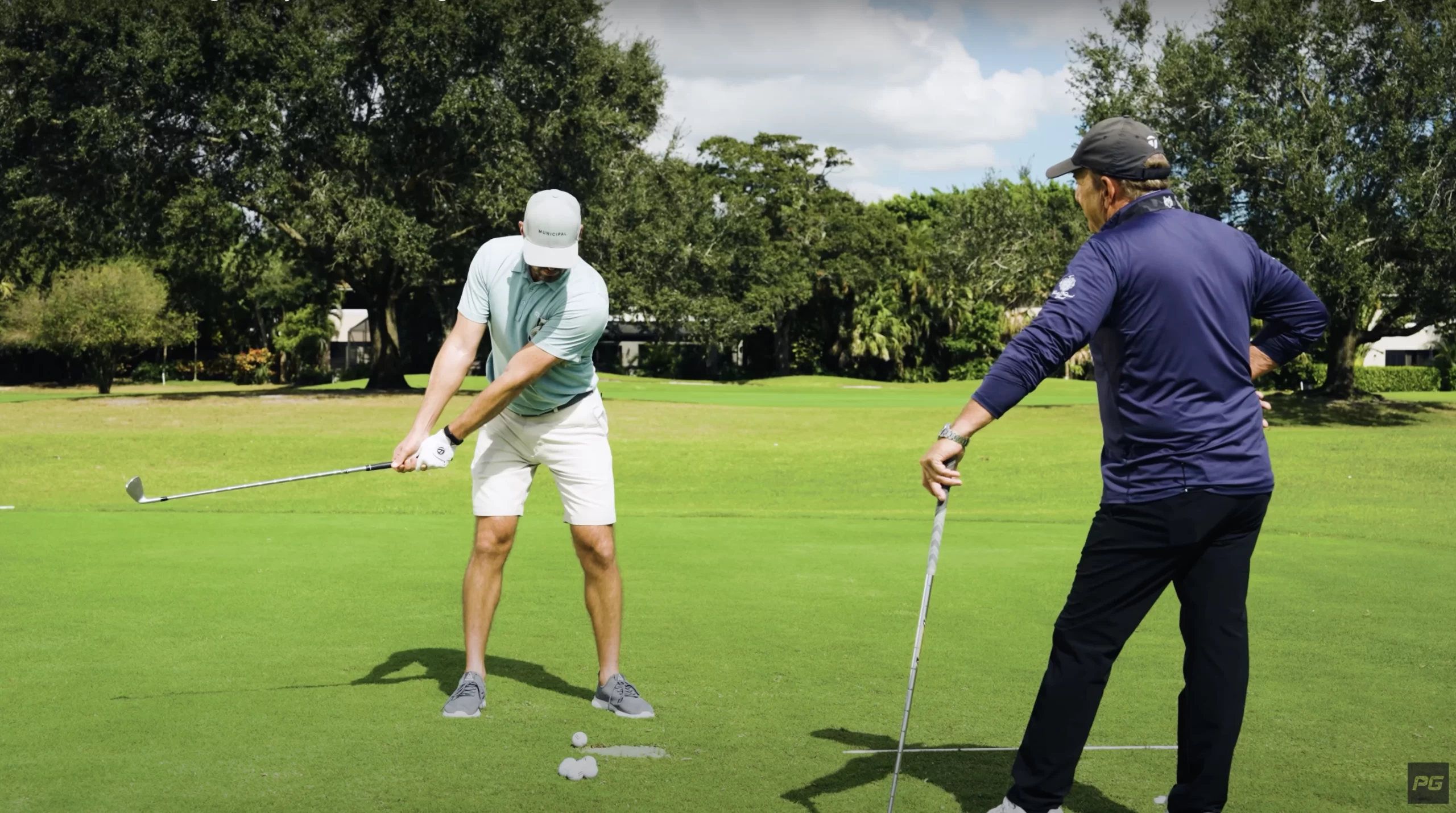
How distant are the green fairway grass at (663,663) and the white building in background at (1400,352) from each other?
6443 centimetres

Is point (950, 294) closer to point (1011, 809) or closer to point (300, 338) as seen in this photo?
point (300, 338)

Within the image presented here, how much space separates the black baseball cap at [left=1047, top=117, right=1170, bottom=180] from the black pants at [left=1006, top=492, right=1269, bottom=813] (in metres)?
1.02

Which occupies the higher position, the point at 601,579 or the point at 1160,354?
the point at 1160,354

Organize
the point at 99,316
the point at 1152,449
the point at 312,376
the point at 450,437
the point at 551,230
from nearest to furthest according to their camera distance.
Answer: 1. the point at 1152,449
2. the point at 551,230
3. the point at 450,437
4. the point at 99,316
5. the point at 312,376

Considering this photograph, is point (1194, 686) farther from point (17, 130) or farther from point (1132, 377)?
point (17, 130)

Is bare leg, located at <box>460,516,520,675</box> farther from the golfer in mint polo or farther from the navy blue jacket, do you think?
the navy blue jacket

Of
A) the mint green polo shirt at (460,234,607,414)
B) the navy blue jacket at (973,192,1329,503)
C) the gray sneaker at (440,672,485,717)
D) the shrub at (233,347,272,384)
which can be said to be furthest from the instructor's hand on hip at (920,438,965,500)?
the shrub at (233,347,272,384)

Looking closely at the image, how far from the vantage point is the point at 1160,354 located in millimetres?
3893

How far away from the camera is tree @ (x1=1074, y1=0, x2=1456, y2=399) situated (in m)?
30.4

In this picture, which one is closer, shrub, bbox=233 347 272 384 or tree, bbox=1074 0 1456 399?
tree, bbox=1074 0 1456 399

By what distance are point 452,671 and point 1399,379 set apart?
2370 inches

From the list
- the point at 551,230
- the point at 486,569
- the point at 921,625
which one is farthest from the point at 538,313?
the point at 921,625

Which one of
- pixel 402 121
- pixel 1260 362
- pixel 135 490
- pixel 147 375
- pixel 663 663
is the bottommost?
pixel 147 375

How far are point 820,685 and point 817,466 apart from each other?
1637cm
